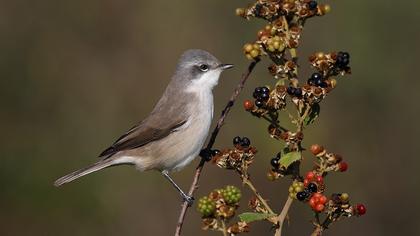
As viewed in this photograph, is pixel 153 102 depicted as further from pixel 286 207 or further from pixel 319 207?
pixel 319 207

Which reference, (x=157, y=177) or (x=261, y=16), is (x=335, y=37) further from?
(x=261, y=16)

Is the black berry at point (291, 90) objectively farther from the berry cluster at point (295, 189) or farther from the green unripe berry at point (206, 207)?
the green unripe berry at point (206, 207)

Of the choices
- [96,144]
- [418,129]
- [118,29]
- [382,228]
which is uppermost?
[118,29]

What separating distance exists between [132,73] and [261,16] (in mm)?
4904

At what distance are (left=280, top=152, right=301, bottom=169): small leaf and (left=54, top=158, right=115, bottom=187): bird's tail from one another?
3036 millimetres

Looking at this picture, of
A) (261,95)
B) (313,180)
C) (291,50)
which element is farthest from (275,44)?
(313,180)

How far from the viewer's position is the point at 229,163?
3311 mm

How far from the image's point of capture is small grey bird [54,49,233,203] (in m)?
6.12

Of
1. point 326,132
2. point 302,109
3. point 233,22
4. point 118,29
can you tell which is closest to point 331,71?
point 302,109

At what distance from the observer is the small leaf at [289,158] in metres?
2.92

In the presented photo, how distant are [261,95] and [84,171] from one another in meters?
2.98

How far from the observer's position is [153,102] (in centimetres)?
803

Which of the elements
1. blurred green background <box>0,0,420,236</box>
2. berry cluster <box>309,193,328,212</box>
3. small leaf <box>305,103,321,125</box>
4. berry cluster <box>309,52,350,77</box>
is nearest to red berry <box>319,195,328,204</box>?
berry cluster <box>309,193,328,212</box>

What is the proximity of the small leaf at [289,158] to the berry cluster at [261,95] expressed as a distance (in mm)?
284
